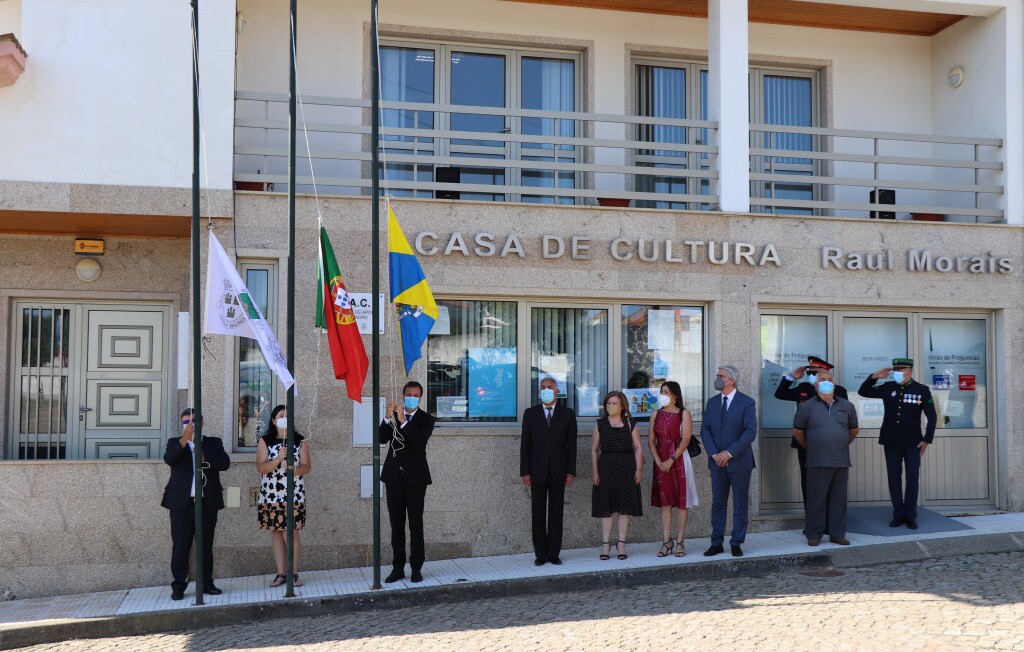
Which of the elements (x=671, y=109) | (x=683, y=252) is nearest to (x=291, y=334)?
(x=683, y=252)

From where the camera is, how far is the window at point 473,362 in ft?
35.1

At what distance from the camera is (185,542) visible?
29.5 feet

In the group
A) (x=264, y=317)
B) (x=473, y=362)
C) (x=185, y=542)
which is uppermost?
(x=264, y=317)

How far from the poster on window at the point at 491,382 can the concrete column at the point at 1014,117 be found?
6.26m

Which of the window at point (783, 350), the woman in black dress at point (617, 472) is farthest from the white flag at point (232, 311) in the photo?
the window at point (783, 350)

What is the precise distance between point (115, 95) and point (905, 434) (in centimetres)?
878

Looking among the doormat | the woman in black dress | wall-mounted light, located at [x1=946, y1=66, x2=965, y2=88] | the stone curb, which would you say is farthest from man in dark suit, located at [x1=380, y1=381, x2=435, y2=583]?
wall-mounted light, located at [x1=946, y1=66, x2=965, y2=88]

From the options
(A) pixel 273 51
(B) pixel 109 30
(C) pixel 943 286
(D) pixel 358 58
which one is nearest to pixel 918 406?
(C) pixel 943 286

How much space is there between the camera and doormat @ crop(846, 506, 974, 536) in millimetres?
10570

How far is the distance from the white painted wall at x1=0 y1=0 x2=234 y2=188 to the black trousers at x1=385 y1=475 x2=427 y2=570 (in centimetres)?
348

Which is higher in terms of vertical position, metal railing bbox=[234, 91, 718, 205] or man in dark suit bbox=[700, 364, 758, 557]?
metal railing bbox=[234, 91, 718, 205]

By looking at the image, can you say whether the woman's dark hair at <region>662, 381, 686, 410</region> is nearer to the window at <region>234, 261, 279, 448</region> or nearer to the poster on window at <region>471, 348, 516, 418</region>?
the poster on window at <region>471, 348, 516, 418</region>

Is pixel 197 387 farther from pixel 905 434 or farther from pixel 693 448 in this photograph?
pixel 905 434

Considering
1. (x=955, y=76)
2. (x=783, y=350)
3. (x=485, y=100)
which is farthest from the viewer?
(x=955, y=76)
